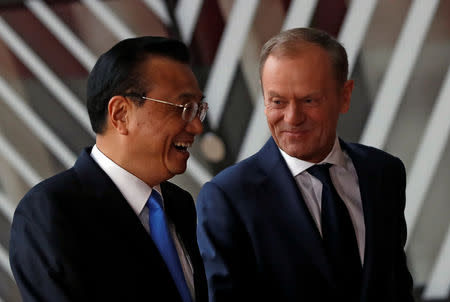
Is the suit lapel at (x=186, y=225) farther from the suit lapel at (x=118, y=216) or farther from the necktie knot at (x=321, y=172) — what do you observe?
the necktie knot at (x=321, y=172)

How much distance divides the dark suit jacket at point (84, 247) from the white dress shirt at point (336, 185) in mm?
374

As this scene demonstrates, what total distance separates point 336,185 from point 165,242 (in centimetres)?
53

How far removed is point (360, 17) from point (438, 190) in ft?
3.42

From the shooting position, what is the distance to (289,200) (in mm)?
1946

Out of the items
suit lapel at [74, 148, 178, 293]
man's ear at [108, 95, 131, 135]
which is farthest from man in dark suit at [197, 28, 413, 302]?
man's ear at [108, 95, 131, 135]

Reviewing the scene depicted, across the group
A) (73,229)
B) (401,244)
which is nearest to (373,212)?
(401,244)

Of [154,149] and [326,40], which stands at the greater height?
[326,40]

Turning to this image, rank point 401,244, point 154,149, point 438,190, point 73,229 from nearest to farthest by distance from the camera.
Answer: point 73,229, point 154,149, point 401,244, point 438,190

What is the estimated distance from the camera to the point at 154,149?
1775 mm

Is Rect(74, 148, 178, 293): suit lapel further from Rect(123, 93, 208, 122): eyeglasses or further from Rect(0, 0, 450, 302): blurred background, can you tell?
Rect(0, 0, 450, 302): blurred background

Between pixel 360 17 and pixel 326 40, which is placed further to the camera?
pixel 360 17

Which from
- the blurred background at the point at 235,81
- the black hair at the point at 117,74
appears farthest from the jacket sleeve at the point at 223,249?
the blurred background at the point at 235,81

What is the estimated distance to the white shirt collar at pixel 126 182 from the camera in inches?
68.9

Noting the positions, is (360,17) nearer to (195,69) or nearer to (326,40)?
(195,69)
